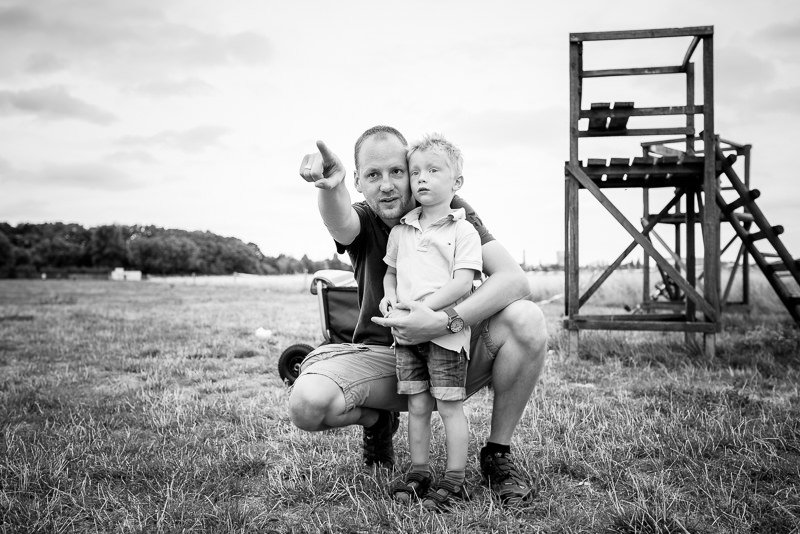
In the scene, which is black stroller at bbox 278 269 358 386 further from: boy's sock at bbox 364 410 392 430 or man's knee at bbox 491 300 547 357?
man's knee at bbox 491 300 547 357

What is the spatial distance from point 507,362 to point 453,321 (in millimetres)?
440

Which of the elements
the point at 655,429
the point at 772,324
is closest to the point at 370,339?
the point at 655,429

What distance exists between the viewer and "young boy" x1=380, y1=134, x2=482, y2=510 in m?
2.50

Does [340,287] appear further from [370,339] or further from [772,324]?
[772,324]

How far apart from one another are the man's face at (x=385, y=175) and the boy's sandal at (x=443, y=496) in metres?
1.26

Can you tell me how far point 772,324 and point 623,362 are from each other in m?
4.11

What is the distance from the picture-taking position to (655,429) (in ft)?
11.4

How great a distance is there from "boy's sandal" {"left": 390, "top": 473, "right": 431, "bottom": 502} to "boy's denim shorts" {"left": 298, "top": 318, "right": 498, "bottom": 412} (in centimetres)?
40

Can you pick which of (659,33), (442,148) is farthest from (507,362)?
(659,33)

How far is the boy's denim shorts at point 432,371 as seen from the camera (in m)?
2.49

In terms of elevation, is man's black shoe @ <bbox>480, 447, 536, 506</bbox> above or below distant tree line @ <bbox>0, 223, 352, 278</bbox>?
below

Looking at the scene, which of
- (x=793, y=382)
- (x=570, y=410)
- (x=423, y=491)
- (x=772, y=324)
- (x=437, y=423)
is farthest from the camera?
(x=772, y=324)

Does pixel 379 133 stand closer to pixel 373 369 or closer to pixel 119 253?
pixel 373 369

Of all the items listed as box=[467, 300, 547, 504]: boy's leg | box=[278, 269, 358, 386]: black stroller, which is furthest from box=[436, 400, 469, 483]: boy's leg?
box=[278, 269, 358, 386]: black stroller
